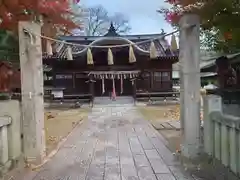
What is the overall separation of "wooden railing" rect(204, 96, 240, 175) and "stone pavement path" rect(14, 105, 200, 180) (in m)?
0.63

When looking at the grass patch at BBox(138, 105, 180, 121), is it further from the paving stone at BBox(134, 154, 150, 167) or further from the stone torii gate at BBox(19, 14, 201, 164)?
the stone torii gate at BBox(19, 14, 201, 164)

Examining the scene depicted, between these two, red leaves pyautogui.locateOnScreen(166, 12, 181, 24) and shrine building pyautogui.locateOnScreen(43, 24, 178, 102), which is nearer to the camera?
red leaves pyautogui.locateOnScreen(166, 12, 181, 24)

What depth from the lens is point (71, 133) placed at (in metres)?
9.00

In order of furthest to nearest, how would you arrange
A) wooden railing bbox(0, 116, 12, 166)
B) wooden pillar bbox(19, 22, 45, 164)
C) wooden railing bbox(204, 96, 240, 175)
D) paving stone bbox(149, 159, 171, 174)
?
1. wooden pillar bbox(19, 22, 45, 164)
2. paving stone bbox(149, 159, 171, 174)
3. wooden railing bbox(0, 116, 12, 166)
4. wooden railing bbox(204, 96, 240, 175)

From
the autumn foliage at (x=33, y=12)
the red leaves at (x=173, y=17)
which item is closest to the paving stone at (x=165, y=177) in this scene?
the red leaves at (x=173, y=17)

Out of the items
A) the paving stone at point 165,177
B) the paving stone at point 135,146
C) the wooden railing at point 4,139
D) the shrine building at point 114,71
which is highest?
the shrine building at point 114,71

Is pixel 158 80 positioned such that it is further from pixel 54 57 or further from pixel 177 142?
pixel 177 142

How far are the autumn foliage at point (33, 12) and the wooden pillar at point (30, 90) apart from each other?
2.33ft

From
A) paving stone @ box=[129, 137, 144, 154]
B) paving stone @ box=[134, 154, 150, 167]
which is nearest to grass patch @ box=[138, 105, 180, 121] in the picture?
paving stone @ box=[129, 137, 144, 154]

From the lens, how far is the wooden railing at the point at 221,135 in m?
3.81

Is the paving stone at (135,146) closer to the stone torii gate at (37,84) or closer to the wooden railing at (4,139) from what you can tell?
the stone torii gate at (37,84)

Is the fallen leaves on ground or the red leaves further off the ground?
the red leaves

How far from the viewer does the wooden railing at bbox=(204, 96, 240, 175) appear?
3814 mm

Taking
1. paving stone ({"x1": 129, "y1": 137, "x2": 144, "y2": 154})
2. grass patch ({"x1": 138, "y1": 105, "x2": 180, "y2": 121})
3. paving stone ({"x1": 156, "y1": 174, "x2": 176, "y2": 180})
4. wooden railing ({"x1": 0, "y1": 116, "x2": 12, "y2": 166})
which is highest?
wooden railing ({"x1": 0, "y1": 116, "x2": 12, "y2": 166})
